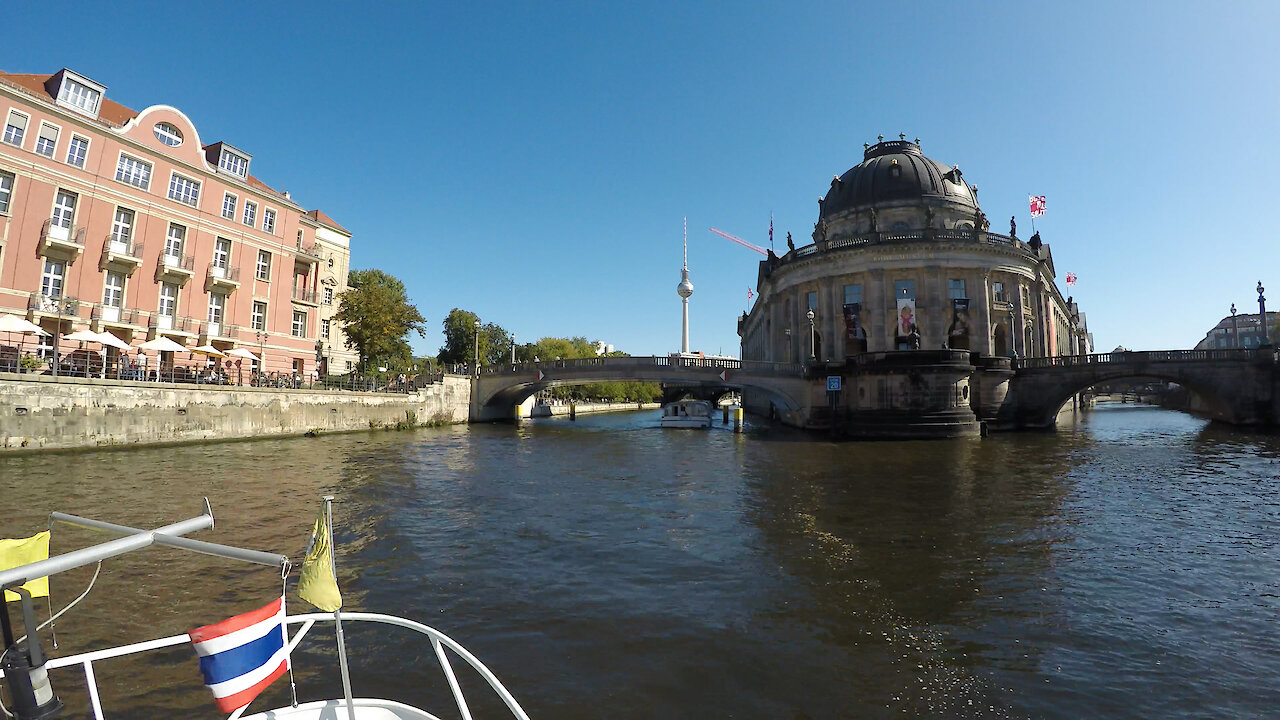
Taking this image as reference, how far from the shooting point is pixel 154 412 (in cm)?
2575

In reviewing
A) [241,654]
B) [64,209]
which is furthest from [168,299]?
[241,654]

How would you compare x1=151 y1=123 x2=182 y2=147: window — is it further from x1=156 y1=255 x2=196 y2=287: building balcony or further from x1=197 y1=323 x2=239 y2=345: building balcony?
x1=197 y1=323 x2=239 y2=345: building balcony

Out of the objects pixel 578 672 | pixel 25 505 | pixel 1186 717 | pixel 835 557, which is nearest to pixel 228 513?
pixel 25 505

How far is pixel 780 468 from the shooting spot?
23.0m

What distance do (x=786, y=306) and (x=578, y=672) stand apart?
52.3 m

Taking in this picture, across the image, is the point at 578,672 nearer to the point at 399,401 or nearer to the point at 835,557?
the point at 835,557

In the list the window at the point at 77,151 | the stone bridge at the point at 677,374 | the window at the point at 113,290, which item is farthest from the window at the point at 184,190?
the stone bridge at the point at 677,374

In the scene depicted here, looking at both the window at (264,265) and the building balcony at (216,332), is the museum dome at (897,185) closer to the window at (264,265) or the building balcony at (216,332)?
the window at (264,265)

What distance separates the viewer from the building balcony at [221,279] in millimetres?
33219

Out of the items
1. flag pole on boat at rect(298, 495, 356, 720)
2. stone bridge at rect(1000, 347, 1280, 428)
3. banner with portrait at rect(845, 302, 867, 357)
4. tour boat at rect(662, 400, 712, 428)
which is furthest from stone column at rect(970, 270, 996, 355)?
flag pole on boat at rect(298, 495, 356, 720)

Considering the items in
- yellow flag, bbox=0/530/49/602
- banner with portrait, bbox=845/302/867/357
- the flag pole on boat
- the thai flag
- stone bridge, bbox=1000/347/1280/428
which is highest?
banner with portrait, bbox=845/302/867/357

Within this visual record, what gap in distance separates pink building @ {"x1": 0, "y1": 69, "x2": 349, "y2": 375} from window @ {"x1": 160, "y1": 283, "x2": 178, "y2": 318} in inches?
2.1

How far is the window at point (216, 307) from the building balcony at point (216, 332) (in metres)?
0.18

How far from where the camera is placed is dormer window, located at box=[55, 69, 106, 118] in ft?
92.3
